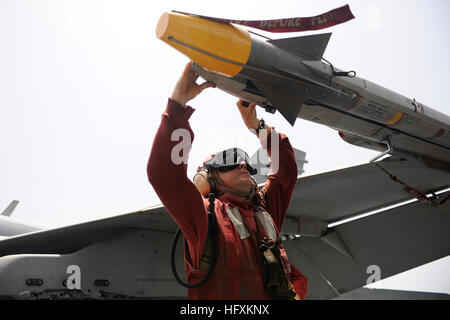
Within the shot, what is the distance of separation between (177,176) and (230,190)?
2.08 ft

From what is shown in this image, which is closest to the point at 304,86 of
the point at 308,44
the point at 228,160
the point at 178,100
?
the point at 308,44

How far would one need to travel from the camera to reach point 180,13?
2877 mm

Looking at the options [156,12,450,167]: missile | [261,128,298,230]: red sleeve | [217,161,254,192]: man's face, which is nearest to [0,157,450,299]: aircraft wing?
[156,12,450,167]: missile

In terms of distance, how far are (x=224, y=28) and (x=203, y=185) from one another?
47.0 inches

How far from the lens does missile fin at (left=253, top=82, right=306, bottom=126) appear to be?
3.35 m

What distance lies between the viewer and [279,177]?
3.47 m

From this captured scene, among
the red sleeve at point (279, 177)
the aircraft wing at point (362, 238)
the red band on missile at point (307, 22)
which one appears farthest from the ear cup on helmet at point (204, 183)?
the aircraft wing at point (362, 238)

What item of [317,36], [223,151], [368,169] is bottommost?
[223,151]

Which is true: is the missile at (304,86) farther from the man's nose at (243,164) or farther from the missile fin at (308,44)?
the man's nose at (243,164)

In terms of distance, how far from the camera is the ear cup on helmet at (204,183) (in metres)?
3.12

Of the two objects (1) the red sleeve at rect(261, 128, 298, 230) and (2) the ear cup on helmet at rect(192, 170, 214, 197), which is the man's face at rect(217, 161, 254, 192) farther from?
(1) the red sleeve at rect(261, 128, 298, 230)

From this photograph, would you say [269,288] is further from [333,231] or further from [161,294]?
[333,231]

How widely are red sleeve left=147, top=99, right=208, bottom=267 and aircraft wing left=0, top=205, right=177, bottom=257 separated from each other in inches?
67.9

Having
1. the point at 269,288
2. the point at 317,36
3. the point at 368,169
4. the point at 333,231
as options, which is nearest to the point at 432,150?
the point at 368,169
